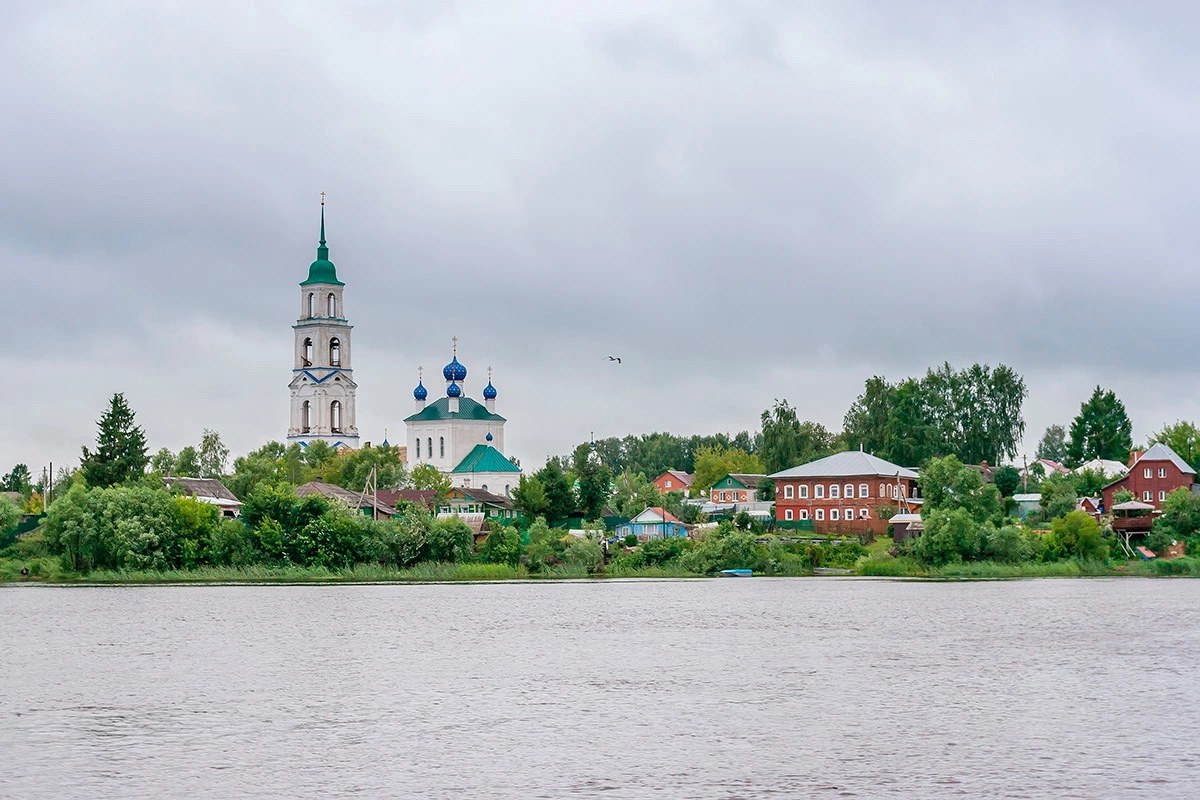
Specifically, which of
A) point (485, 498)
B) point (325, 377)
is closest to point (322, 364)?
point (325, 377)

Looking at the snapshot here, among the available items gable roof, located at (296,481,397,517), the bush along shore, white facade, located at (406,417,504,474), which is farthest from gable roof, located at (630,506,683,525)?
white facade, located at (406,417,504,474)

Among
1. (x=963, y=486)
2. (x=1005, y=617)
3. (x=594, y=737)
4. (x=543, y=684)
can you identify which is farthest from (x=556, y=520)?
(x=594, y=737)

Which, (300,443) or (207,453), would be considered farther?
(300,443)

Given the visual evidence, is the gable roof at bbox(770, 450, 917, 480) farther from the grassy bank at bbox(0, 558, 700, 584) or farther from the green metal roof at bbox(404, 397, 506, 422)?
the green metal roof at bbox(404, 397, 506, 422)

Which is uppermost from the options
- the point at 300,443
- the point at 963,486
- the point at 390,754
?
the point at 300,443

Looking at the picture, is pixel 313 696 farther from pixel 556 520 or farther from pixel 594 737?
pixel 556 520

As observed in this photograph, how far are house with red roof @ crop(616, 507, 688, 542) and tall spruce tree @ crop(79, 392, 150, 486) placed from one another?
32.8 metres

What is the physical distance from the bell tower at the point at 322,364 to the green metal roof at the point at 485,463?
2213 centimetres

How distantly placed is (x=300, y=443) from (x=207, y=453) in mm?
18890

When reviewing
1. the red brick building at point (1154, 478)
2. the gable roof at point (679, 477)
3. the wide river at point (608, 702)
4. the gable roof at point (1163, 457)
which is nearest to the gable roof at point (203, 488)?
the wide river at point (608, 702)

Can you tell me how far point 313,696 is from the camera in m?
30.5

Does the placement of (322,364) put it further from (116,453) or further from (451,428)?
(116,453)

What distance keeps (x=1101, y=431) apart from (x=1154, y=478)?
36144mm

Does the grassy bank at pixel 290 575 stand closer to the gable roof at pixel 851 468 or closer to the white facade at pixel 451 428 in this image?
the gable roof at pixel 851 468
